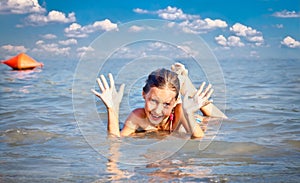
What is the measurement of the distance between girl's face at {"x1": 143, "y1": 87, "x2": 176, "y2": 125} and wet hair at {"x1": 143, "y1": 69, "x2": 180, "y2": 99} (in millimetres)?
44

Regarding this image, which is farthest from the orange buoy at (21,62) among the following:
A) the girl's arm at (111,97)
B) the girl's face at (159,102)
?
the girl's face at (159,102)

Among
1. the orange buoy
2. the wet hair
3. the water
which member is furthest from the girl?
the orange buoy

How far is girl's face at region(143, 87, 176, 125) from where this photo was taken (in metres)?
4.20

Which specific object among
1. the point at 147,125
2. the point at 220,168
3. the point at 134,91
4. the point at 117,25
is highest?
the point at 117,25

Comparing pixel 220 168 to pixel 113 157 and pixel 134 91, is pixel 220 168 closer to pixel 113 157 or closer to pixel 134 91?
pixel 113 157

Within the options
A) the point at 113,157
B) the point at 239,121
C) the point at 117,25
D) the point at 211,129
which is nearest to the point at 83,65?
the point at 117,25

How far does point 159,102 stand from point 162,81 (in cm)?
22

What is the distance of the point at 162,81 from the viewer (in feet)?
13.8

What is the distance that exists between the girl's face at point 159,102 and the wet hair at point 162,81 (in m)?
0.04

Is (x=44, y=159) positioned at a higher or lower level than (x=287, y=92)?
lower

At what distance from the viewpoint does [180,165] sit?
3430mm

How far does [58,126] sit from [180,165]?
99.6 inches

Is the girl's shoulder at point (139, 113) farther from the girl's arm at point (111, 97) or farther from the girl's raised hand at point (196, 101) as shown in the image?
the girl's raised hand at point (196, 101)

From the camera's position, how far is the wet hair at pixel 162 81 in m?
4.21
